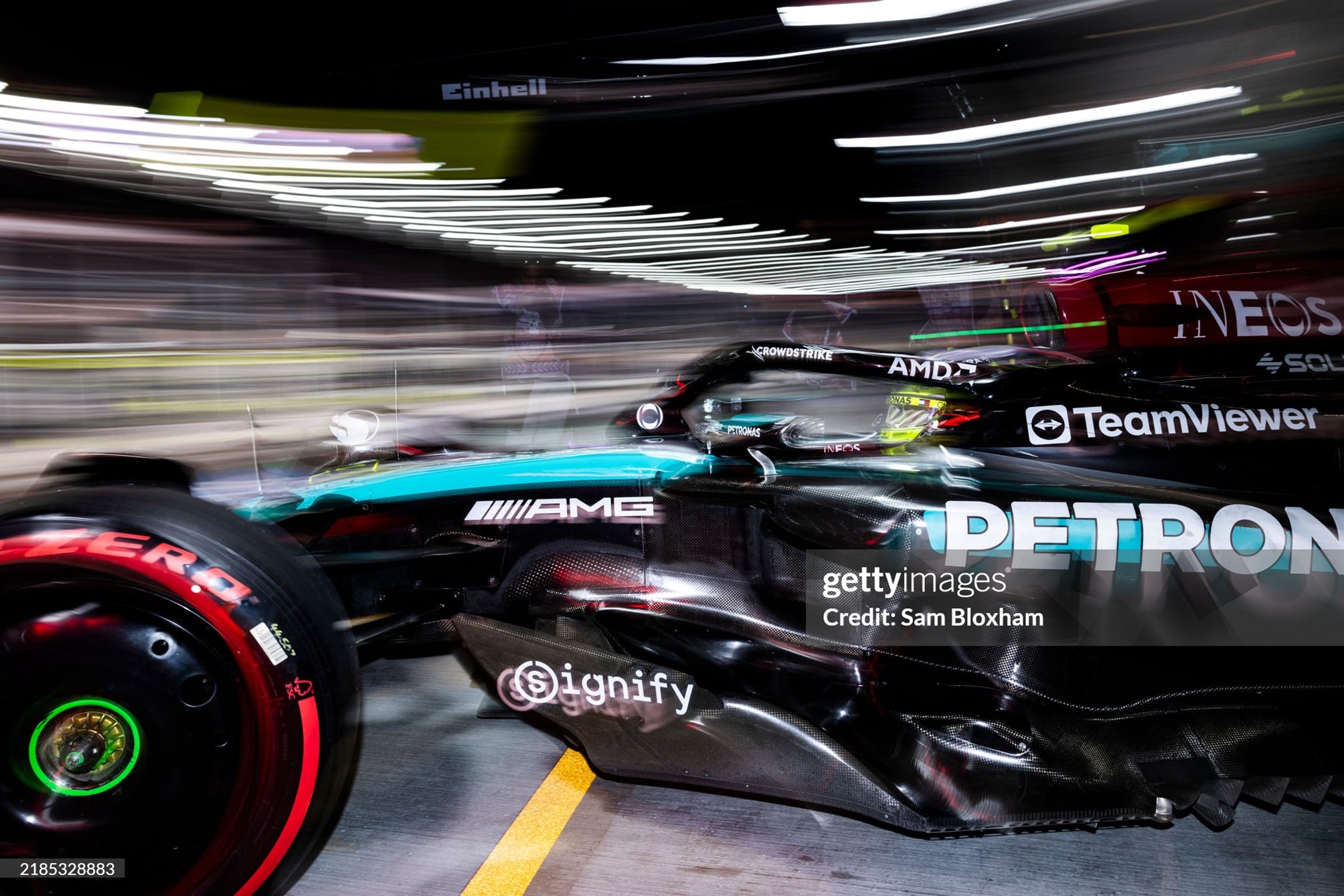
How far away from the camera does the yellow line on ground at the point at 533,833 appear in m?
1.74

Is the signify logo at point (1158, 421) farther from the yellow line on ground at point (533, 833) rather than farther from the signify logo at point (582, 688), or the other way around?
the yellow line on ground at point (533, 833)

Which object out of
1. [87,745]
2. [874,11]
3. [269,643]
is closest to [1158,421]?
[269,643]

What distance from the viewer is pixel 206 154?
10.8 m

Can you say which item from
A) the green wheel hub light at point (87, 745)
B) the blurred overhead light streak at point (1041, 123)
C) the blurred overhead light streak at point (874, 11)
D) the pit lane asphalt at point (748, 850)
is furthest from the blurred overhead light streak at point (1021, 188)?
the green wheel hub light at point (87, 745)

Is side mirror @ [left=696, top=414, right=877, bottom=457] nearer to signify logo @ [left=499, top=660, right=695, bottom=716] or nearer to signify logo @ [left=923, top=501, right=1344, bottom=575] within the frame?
signify logo @ [left=923, top=501, right=1344, bottom=575]

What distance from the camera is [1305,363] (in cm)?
223

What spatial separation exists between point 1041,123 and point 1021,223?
257 inches

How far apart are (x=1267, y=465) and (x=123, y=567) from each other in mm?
2390

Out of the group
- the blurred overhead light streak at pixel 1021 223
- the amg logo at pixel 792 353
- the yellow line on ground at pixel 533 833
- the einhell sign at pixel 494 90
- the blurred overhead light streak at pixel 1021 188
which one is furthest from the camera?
the blurred overhead light streak at pixel 1021 223

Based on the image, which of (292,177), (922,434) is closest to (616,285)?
(292,177)

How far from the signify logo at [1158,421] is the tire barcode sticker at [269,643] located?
1.77 m

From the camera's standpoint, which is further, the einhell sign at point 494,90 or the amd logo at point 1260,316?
the einhell sign at point 494,90

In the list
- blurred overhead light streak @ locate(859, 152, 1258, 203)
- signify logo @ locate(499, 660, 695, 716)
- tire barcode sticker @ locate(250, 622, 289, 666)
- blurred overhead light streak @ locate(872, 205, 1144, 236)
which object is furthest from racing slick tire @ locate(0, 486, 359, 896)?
blurred overhead light streak @ locate(872, 205, 1144, 236)

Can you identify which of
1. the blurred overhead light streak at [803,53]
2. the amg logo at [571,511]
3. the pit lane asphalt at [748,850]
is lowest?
the pit lane asphalt at [748,850]
